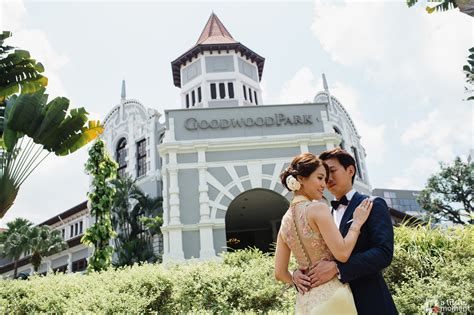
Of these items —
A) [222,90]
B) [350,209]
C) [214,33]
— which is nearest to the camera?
[350,209]

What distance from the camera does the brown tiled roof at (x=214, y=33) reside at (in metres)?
32.8

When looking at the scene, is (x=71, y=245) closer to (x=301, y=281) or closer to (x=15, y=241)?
(x=15, y=241)

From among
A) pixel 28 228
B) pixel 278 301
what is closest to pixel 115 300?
pixel 278 301

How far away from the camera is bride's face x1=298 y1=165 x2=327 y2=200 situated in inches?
113

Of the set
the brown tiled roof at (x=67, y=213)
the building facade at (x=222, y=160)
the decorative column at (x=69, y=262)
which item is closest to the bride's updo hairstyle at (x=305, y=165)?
the building facade at (x=222, y=160)

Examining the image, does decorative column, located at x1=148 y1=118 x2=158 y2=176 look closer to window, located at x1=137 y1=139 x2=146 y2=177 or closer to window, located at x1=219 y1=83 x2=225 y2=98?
window, located at x1=137 y1=139 x2=146 y2=177

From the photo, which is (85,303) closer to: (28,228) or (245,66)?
(245,66)

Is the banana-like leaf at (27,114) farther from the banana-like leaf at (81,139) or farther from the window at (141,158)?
the window at (141,158)

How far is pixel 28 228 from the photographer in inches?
1288

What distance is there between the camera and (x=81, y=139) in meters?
12.2

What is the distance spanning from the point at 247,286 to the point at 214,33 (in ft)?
99.6

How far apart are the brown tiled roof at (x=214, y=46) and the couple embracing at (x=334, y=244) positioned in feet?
96.4

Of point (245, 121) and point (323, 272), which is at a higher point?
point (245, 121)

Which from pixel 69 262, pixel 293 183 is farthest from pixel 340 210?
pixel 69 262
